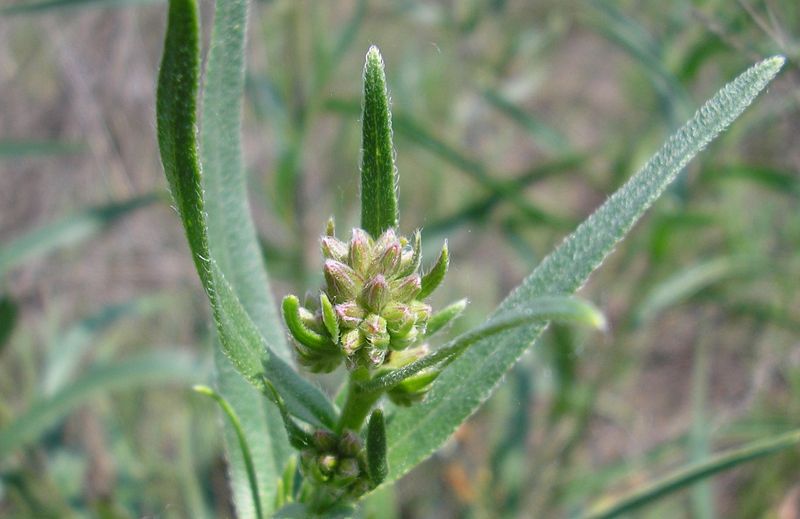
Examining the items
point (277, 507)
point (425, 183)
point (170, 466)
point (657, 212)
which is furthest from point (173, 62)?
point (425, 183)

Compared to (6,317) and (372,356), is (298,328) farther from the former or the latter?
(6,317)

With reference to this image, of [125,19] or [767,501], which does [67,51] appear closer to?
[125,19]

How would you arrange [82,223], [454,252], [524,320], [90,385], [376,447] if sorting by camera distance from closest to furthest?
[524,320] < [376,447] < [90,385] < [82,223] < [454,252]

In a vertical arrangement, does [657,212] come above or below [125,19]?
below

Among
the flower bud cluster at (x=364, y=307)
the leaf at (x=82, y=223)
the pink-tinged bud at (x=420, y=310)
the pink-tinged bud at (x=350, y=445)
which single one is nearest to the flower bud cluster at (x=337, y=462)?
the pink-tinged bud at (x=350, y=445)

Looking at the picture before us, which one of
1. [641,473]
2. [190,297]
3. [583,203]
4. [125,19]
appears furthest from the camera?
[583,203]

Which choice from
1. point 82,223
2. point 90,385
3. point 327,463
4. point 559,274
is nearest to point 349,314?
point 327,463

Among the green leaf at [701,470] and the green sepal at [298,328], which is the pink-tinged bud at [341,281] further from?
the green leaf at [701,470]
